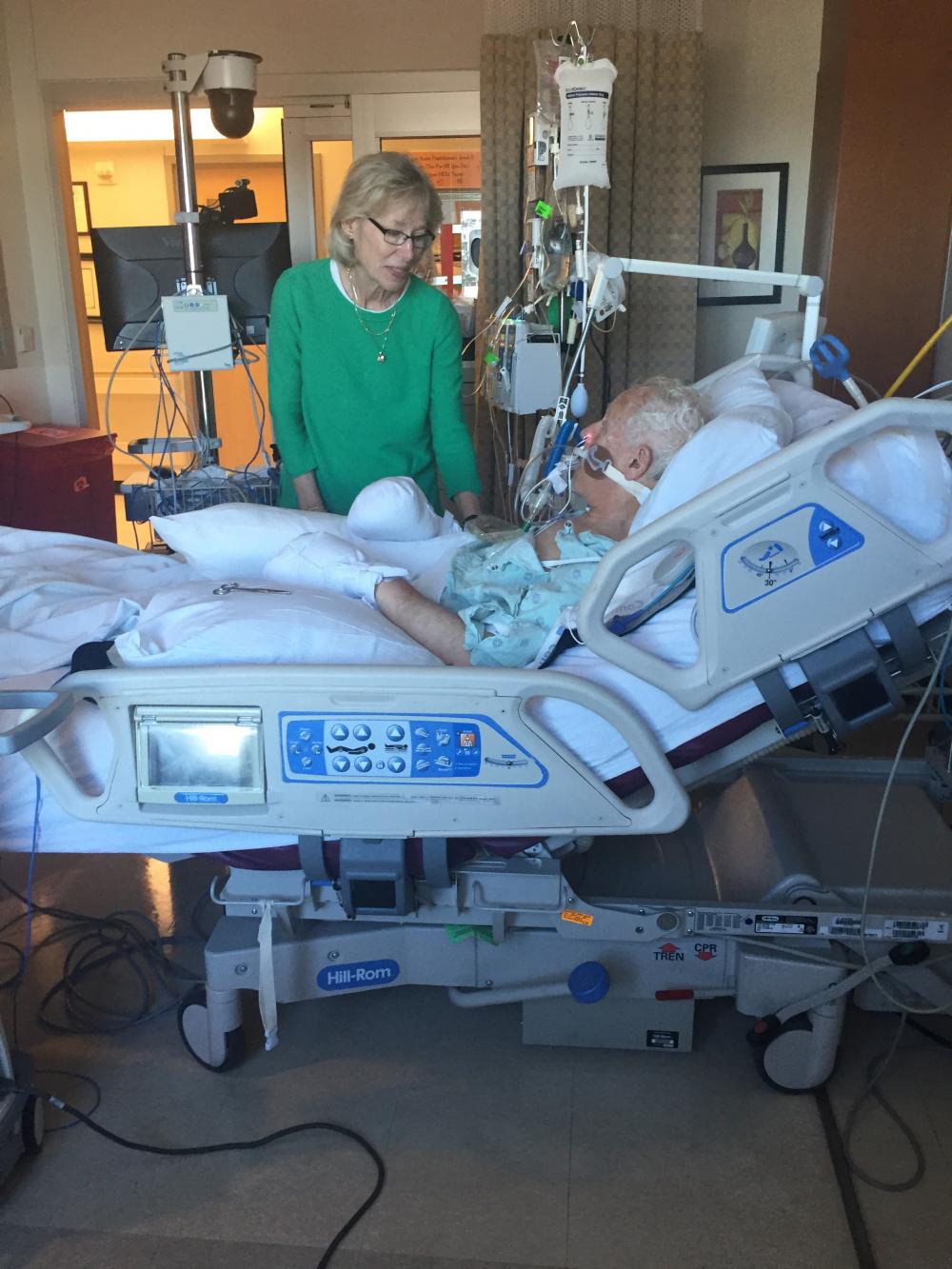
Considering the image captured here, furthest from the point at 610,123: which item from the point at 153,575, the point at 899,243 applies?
the point at 153,575

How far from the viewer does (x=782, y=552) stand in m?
1.55

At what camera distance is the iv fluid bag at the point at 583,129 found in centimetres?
275

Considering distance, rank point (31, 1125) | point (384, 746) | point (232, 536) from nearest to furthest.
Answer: point (384, 746)
point (31, 1125)
point (232, 536)

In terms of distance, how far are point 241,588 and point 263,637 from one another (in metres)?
0.26

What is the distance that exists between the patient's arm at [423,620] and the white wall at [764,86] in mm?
3601

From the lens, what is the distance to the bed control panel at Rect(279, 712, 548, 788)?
165 centimetres

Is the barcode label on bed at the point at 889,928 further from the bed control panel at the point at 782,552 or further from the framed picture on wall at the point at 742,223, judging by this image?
the framed picture on wall at the point at 742,223

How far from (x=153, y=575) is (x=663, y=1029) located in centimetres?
139

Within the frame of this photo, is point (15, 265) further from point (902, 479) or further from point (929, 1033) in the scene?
point (929, 1033)

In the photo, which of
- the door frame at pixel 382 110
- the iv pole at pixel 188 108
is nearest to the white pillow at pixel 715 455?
the iv pole at pixel 188 108

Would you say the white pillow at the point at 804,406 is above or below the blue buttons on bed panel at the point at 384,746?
above

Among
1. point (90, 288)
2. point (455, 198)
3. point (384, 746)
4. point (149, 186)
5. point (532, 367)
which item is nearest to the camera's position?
point (384, 746)

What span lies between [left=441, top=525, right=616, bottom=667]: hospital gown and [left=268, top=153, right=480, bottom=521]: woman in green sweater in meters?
0.60

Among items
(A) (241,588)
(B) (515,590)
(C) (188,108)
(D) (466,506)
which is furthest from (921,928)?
(C) (188,108)
